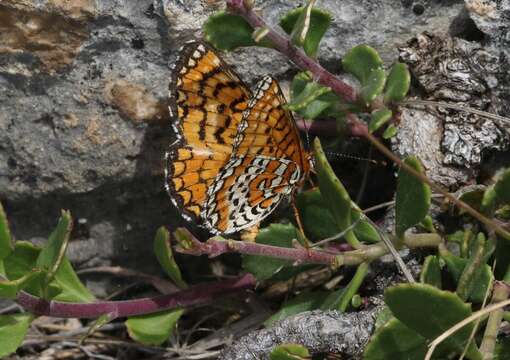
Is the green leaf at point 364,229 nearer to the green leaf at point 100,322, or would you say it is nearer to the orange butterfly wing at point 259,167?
the orange butterfly wing at point 259,167

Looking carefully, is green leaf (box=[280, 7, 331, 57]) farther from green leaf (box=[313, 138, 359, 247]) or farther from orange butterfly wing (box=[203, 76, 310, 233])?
green leaf (box=[313, 138, 359, 247])

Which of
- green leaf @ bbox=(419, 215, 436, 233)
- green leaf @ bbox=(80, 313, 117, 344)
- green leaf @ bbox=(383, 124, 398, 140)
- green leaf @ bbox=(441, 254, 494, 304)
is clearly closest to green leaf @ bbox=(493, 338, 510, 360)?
green leaf @ bbox=(441, 254, 494, 304)

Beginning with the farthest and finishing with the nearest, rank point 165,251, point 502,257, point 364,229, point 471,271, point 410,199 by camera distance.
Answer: point 165,251 → point 364,229 → point 502,257 → point 410,199 → point 471,271

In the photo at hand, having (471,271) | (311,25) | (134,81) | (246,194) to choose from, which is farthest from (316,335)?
(134,81)

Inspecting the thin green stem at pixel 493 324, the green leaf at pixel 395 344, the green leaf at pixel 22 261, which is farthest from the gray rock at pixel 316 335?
the green leaf at pixel 22 261

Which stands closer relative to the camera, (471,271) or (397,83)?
(471,271)

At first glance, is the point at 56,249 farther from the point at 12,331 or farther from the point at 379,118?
the point at 379,118
